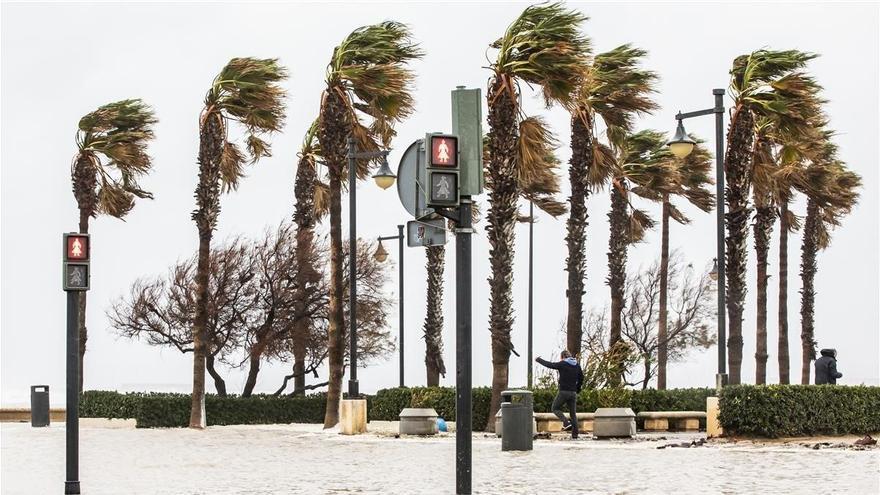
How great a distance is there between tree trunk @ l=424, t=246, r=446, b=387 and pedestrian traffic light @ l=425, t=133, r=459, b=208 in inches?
1249

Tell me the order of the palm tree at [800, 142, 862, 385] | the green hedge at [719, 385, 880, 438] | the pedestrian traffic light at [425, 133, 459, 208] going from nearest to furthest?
1. the pedestrian traffic light at [425, 133, 459, 208]
2. the green hedge at [719, 385, 880, 438]
3. the palm tree at [800, 142, 862, 385]

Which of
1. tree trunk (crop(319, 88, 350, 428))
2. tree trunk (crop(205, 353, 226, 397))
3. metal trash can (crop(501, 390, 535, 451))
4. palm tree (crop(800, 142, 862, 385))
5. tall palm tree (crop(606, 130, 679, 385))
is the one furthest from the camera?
palm tree (crop(800, 142, 862, 385))

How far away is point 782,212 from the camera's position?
49750mm

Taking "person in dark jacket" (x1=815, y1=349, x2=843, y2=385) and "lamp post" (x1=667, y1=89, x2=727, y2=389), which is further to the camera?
"person in dark jacket" (x1=815, y1=349, x2=843, y2=385)

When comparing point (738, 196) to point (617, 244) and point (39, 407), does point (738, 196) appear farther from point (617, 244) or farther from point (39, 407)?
point (39, 407)

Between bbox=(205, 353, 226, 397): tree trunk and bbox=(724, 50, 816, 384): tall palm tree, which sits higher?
bbox=(724, 50, 816, 384): tall palm tree

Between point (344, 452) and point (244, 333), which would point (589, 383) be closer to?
point (344, 452)

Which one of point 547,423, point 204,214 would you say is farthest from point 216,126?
point 547,423

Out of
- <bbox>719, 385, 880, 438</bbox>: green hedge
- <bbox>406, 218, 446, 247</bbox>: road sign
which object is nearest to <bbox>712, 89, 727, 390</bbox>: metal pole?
<bbox>719, 385, 880, 438</bbox>: green hedge

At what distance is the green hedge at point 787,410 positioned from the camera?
82.3 feet

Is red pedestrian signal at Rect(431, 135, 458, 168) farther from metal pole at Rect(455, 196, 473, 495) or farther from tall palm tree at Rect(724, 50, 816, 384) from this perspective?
tall palm tree at Rect(724, 50, 816, 384)

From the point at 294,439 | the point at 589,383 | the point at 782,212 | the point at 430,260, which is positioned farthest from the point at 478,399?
the point at 782,212

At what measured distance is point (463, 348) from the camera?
13.1 meters

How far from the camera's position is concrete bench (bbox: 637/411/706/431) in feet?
107
